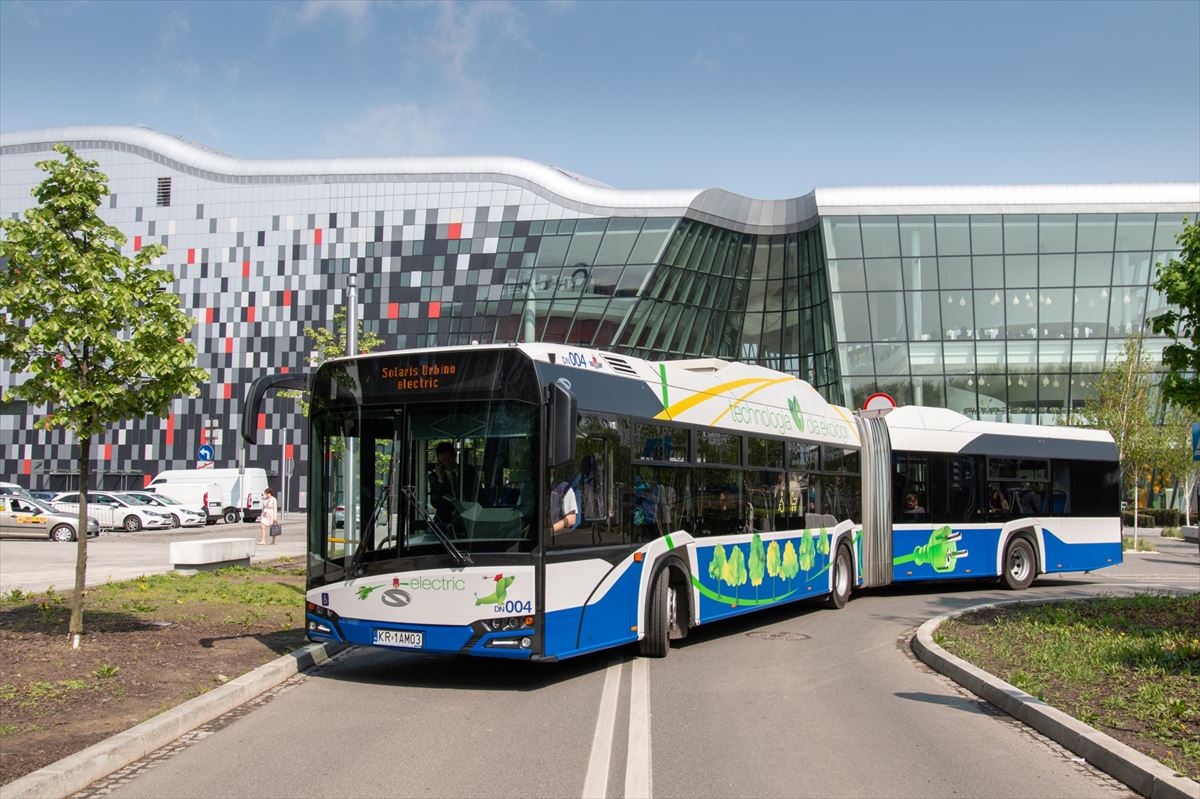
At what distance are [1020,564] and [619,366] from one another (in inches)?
482

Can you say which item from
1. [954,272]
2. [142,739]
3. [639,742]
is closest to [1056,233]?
[954,272]

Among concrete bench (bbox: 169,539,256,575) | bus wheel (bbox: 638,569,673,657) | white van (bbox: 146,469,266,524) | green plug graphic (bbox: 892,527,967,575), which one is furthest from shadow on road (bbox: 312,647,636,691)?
white van (bbox: 146,469,266,524)

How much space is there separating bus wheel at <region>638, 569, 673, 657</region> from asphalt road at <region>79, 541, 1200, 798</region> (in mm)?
158

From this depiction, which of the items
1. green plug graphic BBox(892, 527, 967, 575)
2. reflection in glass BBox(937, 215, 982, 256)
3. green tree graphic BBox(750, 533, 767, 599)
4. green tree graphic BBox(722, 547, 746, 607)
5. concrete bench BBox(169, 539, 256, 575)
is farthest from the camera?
reflection in glass BBox(937, 215, 982, 256)

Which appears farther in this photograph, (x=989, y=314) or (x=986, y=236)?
(x=986, y=236)

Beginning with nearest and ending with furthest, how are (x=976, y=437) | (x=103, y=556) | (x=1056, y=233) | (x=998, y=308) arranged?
(x=976, y=437) → (x=103, y=556) → (x=998, y=308) → (x=1056, y=233)

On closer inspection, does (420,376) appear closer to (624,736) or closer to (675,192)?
(624,736)

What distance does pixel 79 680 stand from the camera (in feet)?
29.6

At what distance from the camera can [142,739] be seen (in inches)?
281

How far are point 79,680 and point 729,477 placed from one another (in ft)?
24.1

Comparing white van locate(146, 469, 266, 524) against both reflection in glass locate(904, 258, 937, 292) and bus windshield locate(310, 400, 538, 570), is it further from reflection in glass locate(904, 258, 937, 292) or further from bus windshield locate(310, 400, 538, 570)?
bus windshield locate(310, 400, 538, 570)

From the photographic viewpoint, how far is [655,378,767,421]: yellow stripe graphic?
39.3 ft

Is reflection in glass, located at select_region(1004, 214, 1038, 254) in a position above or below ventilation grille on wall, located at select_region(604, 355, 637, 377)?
above

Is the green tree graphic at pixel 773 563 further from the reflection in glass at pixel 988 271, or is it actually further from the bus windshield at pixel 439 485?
the reflection in glass at pixel 988 271
